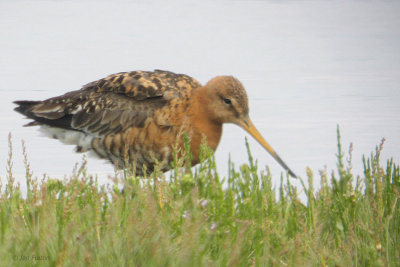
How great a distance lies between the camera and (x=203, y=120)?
20.6 ft

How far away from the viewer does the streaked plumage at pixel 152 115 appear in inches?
243

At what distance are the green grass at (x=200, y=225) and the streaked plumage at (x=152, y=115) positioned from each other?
1.33m

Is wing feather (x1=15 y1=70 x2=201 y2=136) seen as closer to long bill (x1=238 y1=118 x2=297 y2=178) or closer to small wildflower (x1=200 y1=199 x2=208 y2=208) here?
long bill (x1=238 y1=118 x2=297 y2=178)

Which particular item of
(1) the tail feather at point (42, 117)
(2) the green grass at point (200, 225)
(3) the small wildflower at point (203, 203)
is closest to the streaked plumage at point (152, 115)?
(1) the tail feather at point (42, 117)

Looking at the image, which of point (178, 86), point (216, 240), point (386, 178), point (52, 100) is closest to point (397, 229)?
point (386, 178)

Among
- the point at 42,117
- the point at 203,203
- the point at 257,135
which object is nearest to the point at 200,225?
the point at 203,203

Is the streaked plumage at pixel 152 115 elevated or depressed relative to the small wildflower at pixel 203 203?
elevated

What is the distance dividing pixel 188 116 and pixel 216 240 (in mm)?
2589

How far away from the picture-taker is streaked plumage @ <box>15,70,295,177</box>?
6.18 metres

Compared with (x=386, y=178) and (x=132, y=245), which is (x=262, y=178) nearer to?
(x=386, y=178)

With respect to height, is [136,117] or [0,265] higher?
[136,117]

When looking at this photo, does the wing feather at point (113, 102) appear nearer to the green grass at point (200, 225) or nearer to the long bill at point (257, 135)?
the long bill at point (257, 135)

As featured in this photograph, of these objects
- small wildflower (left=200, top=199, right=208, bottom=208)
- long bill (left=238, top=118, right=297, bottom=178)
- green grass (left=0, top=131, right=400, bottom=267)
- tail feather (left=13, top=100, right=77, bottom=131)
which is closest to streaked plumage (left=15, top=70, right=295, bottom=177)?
long bill (left=238, top=118, right=297, bottom=178)

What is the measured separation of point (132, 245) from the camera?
10.8ft
